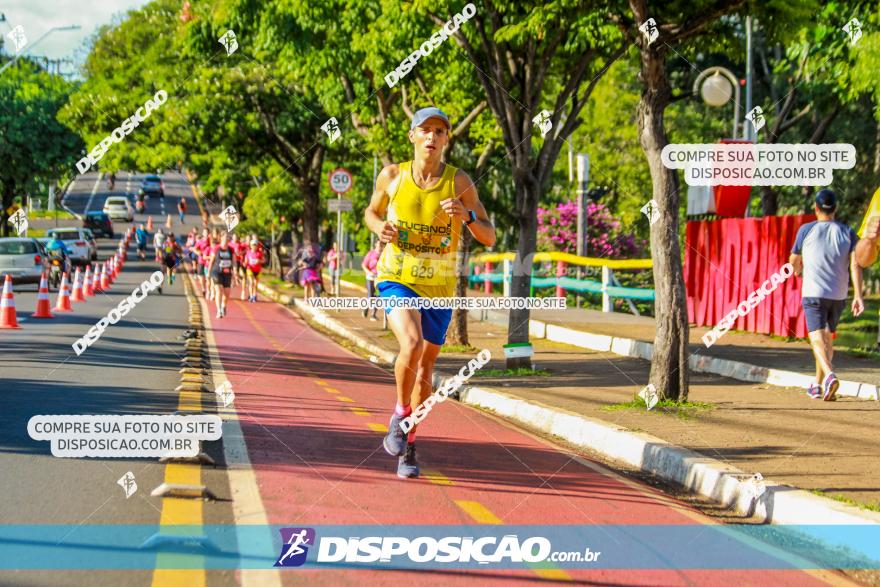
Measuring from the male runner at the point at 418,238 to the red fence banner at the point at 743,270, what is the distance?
41.3ft

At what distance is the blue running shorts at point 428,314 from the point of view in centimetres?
802

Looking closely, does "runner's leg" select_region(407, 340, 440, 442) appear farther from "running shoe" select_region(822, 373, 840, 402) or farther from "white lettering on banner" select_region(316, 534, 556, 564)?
"running shoe" select_region(822, 373, 840, 402)

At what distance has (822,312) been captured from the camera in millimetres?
12461

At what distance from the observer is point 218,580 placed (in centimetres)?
535

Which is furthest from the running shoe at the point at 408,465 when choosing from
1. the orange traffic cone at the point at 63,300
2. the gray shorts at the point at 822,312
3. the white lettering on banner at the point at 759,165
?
the orange traffic cone at the point at 63,300

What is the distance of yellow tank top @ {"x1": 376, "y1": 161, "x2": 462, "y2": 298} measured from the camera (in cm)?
795

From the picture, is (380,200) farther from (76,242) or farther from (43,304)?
(76,242)

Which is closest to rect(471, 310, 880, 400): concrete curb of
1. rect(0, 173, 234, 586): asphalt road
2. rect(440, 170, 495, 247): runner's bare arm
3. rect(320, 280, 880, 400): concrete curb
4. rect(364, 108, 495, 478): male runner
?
rect(320, 280, 880, 400): concrete curb

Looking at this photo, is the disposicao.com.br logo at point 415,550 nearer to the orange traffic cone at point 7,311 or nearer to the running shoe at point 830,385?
the running shoe at point 830,385

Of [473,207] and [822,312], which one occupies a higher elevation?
[473,207]

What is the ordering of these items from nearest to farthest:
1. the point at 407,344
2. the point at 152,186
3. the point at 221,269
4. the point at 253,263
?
the point at 407,344 → the point at 221,269 → the point at 253,263 → the point at 152,186

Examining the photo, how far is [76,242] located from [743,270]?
3589cm

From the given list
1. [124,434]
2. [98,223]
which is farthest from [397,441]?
[98,223]

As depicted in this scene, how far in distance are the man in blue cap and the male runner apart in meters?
5.44
